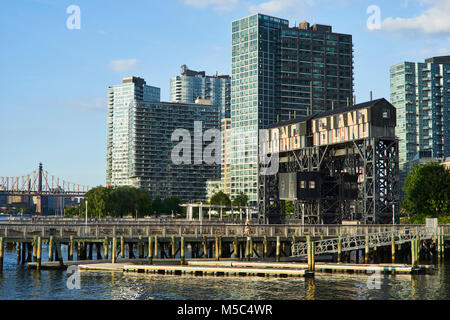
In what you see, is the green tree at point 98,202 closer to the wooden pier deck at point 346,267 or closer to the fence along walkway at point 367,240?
the fence along walkway at point 367,240

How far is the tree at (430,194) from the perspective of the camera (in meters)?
119

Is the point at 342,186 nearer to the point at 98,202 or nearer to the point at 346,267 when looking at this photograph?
the point at 346,267

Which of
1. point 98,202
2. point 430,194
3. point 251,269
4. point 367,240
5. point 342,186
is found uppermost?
point 342,186

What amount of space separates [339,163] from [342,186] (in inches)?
237

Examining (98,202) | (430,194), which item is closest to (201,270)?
(430,194)

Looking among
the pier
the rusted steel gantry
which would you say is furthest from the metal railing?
the rusted steel gantry

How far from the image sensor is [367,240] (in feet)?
235

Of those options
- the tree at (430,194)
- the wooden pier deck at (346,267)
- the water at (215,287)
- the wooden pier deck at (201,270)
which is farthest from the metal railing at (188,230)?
the tree at (430,194)

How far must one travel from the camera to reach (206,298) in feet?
159
